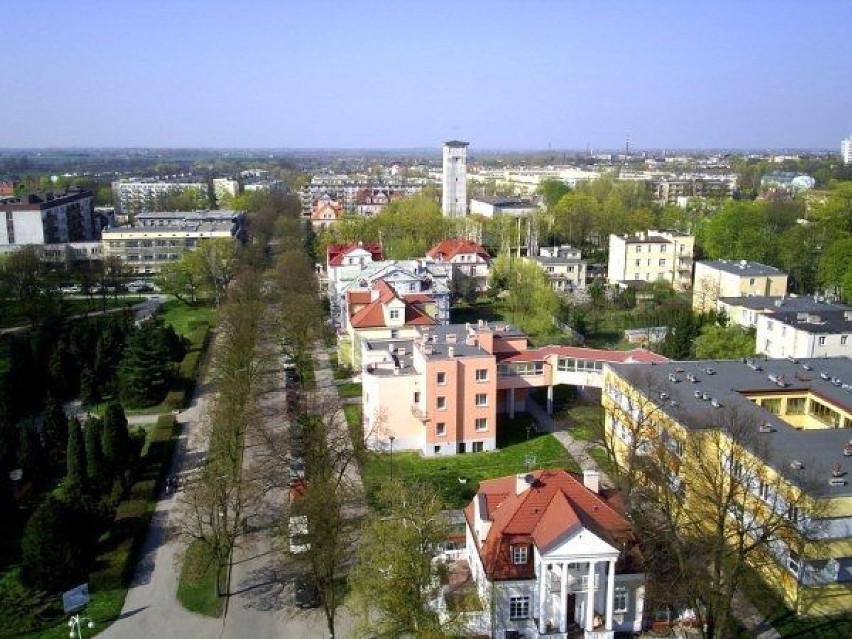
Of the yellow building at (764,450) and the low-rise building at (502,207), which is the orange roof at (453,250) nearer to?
the low-rise building at (502,207)

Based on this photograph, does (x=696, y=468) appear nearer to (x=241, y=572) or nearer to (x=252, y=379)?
(x=241, y=572)

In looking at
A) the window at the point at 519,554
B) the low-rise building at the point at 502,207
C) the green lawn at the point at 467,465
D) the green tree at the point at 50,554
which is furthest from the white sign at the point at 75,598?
the low-rise building at the point at 502,207

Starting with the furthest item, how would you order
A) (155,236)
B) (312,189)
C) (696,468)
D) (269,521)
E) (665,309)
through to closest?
(312,189) → (155,236) → (665,309) → (269,521) → (696,468)

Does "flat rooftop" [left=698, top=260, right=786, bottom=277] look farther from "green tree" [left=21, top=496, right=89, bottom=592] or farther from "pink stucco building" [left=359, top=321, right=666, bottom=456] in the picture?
"green tree" [left=21, top=496, right=89, bottom=592]

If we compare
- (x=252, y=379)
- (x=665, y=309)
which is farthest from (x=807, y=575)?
(x=665, y=309)

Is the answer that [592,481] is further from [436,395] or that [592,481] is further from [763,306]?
[763,306]
